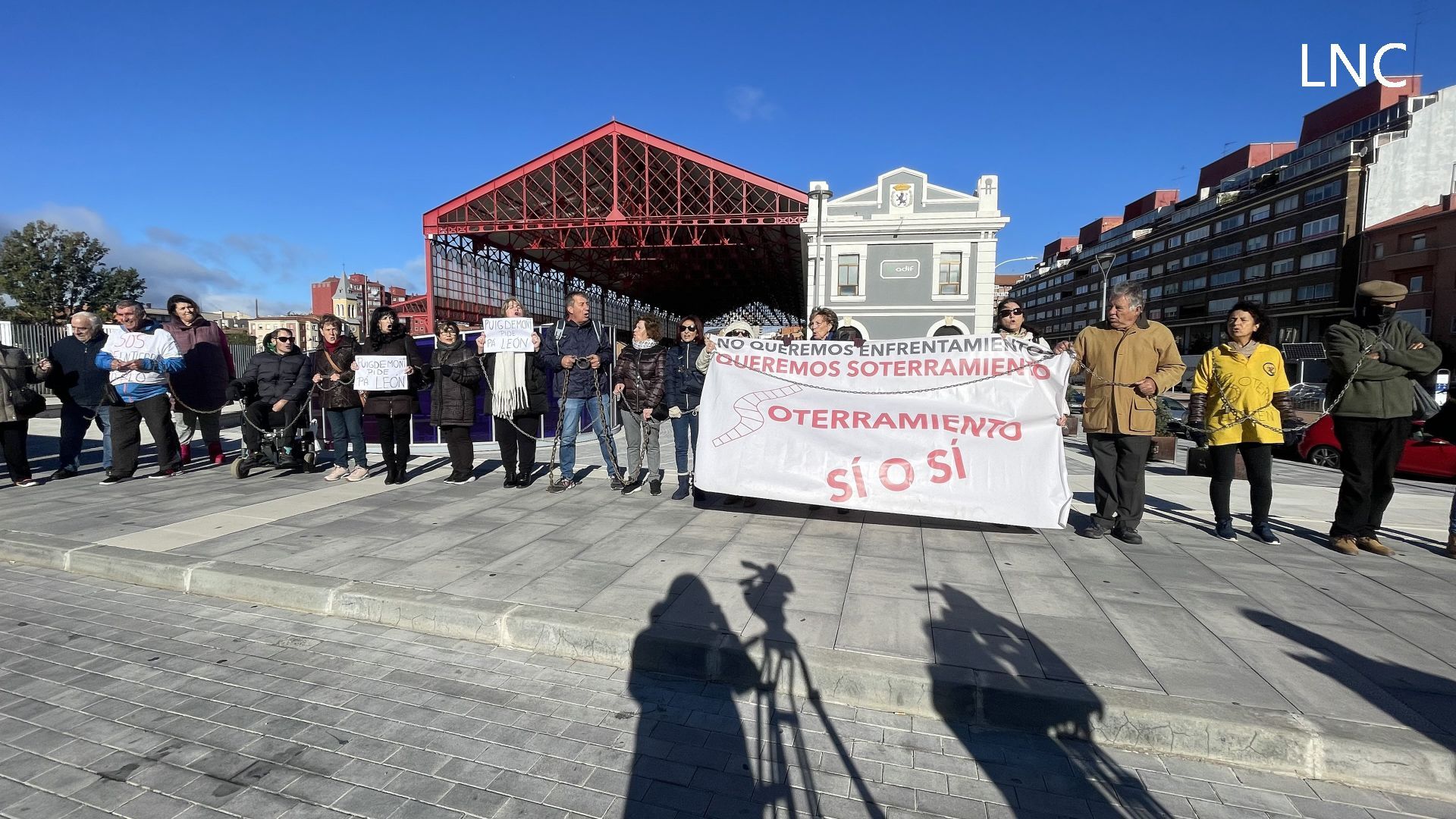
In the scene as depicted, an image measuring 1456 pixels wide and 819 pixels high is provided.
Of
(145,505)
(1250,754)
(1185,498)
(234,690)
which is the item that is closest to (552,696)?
(234,690)

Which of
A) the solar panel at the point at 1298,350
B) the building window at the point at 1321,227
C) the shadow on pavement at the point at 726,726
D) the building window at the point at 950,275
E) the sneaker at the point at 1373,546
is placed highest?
the building window at the point at 1321,227

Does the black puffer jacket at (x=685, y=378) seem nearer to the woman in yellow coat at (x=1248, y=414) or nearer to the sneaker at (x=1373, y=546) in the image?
the woman in yellow coat at (x=1248, y=414)

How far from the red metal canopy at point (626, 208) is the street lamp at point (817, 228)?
0.93 meters

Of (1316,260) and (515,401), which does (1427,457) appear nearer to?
(515,401)

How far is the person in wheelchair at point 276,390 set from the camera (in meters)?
7.62

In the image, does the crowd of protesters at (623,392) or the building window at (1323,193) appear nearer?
the crowd of protesters at (623,392)

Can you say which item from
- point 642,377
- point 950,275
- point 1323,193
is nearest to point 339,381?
point 642,377

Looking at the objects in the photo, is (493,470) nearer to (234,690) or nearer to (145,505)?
(145,505)

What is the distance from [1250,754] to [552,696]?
293 cm

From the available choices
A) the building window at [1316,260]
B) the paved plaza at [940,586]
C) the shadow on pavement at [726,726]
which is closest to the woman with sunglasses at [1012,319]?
the paved plaza at [940,586]

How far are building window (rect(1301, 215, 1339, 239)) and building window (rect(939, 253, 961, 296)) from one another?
44116mm

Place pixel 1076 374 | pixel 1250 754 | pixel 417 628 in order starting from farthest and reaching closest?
pixel 1076 374 < pixel 417 628 < pixel 1250 754

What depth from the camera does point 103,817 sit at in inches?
85.0

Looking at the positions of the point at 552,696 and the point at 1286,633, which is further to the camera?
the point at 1286,633
